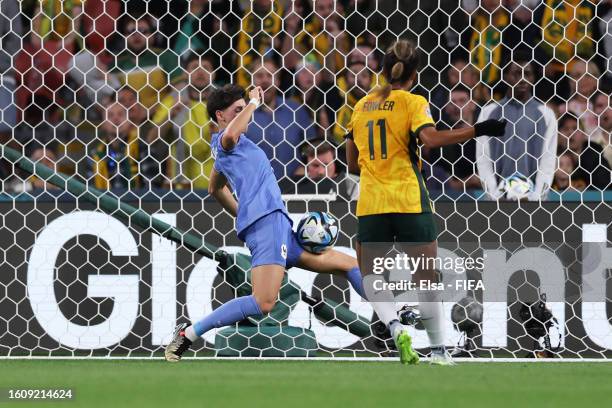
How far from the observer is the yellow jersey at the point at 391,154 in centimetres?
685

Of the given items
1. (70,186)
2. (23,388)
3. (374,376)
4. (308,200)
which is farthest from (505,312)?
(23,388)

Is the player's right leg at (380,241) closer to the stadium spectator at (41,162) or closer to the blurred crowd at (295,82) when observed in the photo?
the blurred crowd at (295,82)

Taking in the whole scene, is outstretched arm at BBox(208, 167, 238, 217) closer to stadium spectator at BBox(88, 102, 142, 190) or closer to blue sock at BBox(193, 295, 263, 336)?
blue sock at BBox(193, 295, 263, 336)

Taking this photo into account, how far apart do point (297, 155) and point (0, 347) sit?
224 cm

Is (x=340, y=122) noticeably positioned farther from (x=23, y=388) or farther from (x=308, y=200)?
(x=23, y=388)

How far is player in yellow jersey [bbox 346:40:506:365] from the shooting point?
683 cm

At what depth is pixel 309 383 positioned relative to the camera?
556cm

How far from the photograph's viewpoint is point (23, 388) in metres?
5.27

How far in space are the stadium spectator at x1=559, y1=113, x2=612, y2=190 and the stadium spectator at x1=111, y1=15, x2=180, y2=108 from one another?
2.68 metres

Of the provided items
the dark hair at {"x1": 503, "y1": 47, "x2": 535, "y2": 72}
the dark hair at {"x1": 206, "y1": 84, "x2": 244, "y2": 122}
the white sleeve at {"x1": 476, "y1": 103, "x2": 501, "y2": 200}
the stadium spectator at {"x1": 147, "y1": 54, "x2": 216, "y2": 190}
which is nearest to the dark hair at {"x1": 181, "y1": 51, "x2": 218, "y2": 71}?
the stadium spectator at {"x1": 147, "y1": 54, "x2": 216, "y2": 190}

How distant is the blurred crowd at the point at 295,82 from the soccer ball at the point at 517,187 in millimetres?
68

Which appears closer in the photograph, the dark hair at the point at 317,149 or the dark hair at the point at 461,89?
the dark hair at the point at 317,149

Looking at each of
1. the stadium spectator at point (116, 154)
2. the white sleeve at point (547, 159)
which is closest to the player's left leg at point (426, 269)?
the white sleeve at point (547, 159)

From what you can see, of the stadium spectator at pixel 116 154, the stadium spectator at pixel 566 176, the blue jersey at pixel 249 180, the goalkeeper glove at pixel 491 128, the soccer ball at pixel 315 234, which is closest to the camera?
the goalkeeper glove at pixel 491 128
